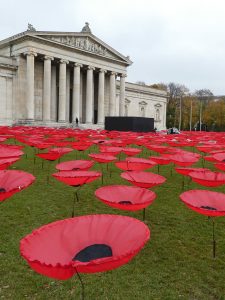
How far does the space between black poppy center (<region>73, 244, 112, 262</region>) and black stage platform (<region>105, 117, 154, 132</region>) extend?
3075 cm

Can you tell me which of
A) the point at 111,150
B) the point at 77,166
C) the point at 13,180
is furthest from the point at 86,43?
the point at 13,180

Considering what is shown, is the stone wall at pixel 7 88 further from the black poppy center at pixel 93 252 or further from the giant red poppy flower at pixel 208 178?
the black poppy center at pixel 93 252

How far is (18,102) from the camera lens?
49.2m

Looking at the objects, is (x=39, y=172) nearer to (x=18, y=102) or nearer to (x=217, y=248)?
(x=217, y=248)

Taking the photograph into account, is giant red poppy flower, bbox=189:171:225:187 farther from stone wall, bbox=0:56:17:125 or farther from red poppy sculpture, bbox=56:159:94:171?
stone wall, bbox=0:56:17:125

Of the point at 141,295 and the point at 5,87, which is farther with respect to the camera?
the point at 5,87

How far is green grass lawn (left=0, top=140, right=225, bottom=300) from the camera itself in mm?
3578

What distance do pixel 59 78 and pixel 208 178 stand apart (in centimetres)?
4922

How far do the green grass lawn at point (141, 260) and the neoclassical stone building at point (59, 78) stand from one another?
139 feet

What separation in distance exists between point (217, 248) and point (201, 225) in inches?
38.1

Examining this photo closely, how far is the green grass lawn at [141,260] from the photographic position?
358 cm

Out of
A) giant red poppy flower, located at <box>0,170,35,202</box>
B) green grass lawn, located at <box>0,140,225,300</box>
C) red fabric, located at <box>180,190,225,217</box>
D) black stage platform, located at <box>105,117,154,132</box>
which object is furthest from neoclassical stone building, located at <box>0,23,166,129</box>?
red fabric, located at <box>180,190,225,217</box>

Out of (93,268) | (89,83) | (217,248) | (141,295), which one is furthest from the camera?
(89,83)

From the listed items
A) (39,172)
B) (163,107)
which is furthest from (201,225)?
(163,107)
